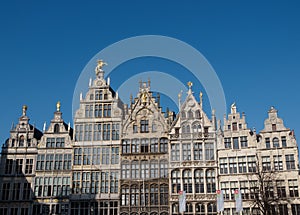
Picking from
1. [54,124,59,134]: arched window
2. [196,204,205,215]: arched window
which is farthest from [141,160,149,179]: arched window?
[54,124,59,134]: arched window

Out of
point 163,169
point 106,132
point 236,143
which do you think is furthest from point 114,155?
point 236,143

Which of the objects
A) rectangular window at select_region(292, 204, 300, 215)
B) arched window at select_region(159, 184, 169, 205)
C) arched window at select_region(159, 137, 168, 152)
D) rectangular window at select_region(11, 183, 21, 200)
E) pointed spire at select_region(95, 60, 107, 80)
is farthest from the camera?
pointed spire at select_region(95, 60, 107, 80)

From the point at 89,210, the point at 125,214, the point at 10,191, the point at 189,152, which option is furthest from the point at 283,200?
the point at 10,191

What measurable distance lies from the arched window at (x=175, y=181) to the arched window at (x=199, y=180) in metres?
1.86

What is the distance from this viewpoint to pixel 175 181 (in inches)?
1646

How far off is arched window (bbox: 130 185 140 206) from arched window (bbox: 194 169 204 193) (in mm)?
6146

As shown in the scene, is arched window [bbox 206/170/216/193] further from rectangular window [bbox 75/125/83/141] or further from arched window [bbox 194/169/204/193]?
rectangular window [bbox 75/125/83/141]

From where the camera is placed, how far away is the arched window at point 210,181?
134 ft

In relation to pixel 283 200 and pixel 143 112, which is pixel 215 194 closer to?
pixel 283 200

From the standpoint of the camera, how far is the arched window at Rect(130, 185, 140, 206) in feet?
135

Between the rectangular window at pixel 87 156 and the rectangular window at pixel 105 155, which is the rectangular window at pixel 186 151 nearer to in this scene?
the rectangular window at pixel 105 155

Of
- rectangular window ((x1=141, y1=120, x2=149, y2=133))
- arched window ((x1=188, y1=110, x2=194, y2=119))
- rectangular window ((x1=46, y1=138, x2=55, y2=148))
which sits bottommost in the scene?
rectangular window ((x1=46, y1=138, x2=55, y2=148))

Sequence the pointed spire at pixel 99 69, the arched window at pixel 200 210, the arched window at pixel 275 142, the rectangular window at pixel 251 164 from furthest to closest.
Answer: the pointed spire at pixel 99 69, the arched window at pixel 275 142, the rectangular window at pixel 251 164, the arched window at pixel 200 210

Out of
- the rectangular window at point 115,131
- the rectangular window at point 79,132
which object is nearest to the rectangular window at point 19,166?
the rectangular window at point 79,132
